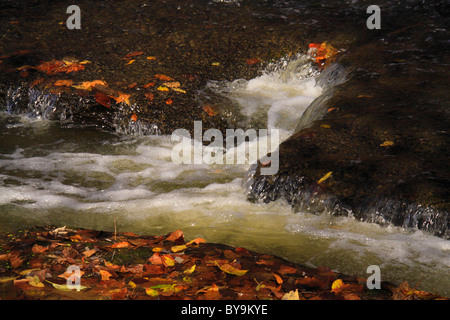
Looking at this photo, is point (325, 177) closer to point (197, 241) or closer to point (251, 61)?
point (197, 241)

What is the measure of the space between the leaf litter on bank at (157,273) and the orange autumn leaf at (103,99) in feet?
10.7

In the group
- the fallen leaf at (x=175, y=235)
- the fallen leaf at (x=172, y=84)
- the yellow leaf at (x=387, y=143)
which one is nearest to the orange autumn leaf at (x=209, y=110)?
the fallen leaf at (x=172, y=84)

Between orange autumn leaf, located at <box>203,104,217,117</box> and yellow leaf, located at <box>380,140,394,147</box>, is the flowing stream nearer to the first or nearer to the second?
orange autumn leaf, located at <box>203,104,217,117</box>

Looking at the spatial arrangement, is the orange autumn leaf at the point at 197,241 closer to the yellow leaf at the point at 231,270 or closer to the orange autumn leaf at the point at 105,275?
the yellow leaf at the point at 231,270

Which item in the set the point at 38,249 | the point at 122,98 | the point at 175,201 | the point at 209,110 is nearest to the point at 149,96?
the point at 122,98

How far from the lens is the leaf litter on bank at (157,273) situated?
2955mm

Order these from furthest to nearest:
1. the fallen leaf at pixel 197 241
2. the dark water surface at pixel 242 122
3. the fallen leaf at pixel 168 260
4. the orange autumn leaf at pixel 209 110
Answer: the orange autumn leaf at pixel 209 110, the dark water surface at pixel 242 122, the fallen leaf at pixel 197 241, the fallen leaf at pixel 168 260

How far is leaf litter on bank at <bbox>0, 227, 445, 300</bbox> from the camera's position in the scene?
296 centimetres

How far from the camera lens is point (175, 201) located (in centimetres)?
502

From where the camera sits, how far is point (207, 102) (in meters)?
7.11

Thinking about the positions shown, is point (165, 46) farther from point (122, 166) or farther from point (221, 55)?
point (122, 166)

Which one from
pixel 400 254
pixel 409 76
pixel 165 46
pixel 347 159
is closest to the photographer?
pixel 400 254

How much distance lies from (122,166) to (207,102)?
176 centimetres
